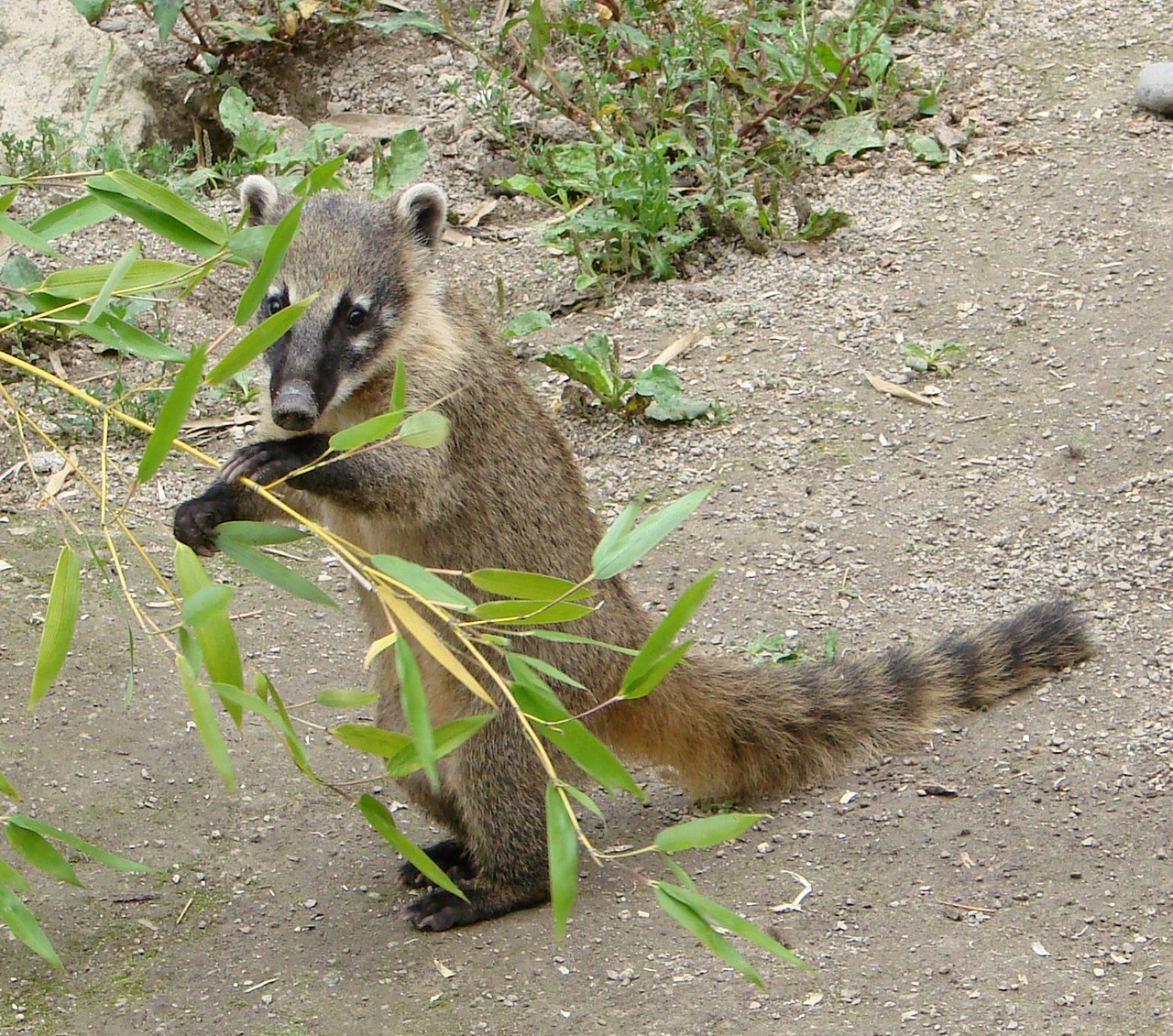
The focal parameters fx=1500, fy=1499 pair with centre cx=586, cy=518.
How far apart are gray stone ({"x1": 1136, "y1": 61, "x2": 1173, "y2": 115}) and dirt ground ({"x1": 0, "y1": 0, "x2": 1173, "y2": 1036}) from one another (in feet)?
0.33

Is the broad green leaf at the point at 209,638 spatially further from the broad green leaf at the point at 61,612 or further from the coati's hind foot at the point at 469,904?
the coati's hind foot at the point at 469,904

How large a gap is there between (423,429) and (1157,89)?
599 cm

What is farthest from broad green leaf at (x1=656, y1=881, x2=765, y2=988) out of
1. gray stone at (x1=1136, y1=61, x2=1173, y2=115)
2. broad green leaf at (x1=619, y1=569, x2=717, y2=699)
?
gray stone at (x1=1136, y1=61, x2=1173, y2=115)

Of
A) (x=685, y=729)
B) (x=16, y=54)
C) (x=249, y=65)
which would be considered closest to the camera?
(x=685, y=729)

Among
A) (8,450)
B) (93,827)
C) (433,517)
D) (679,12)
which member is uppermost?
(679,12)

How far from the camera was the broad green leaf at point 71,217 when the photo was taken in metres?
3.00

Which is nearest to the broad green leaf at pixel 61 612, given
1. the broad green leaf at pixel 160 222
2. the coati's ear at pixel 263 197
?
the broad green leaf at pixel 160 222

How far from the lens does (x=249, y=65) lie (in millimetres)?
8859

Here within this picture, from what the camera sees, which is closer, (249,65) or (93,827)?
(93,827)

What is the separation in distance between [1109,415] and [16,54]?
6.10m

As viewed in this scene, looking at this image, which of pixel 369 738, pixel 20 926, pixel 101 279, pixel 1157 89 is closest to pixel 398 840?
pixel 369 738


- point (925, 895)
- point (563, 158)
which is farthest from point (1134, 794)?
point (563, 158)

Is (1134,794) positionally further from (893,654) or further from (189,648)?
(189,648)

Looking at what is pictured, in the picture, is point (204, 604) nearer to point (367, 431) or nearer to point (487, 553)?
point (367, 431)
